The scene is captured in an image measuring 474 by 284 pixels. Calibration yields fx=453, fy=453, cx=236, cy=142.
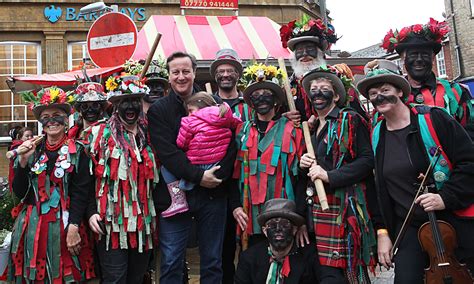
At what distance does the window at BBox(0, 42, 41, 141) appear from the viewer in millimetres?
12836

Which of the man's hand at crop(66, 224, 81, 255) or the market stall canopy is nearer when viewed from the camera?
the man's hand at crop(66, 224, 81, 255)

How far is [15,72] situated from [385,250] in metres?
12.7

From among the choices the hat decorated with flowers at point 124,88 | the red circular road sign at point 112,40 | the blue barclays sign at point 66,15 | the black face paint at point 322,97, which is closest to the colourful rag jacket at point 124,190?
the hat decorated with flowers at point 124,88

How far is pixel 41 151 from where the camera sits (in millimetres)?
3566

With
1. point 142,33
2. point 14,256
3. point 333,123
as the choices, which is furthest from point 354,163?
point 142,33

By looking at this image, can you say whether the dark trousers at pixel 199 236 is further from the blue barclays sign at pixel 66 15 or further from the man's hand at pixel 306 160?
A: the blue barclays sign at pixel 66 15

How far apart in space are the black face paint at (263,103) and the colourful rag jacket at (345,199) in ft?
1.62

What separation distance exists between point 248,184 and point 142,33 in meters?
6.74

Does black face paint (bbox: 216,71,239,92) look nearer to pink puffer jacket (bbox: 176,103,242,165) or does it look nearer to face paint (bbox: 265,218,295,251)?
pink puffer jacket (bbox: 176,103,242,165)

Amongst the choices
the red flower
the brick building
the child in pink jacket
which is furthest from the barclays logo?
the brick building

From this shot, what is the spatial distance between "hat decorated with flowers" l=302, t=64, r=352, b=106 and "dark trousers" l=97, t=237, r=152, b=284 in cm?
186

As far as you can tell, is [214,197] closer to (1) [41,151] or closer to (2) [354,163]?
(2) [354,163]

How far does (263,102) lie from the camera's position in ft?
11.6

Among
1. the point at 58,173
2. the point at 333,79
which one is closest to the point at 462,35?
the point at 333,79
